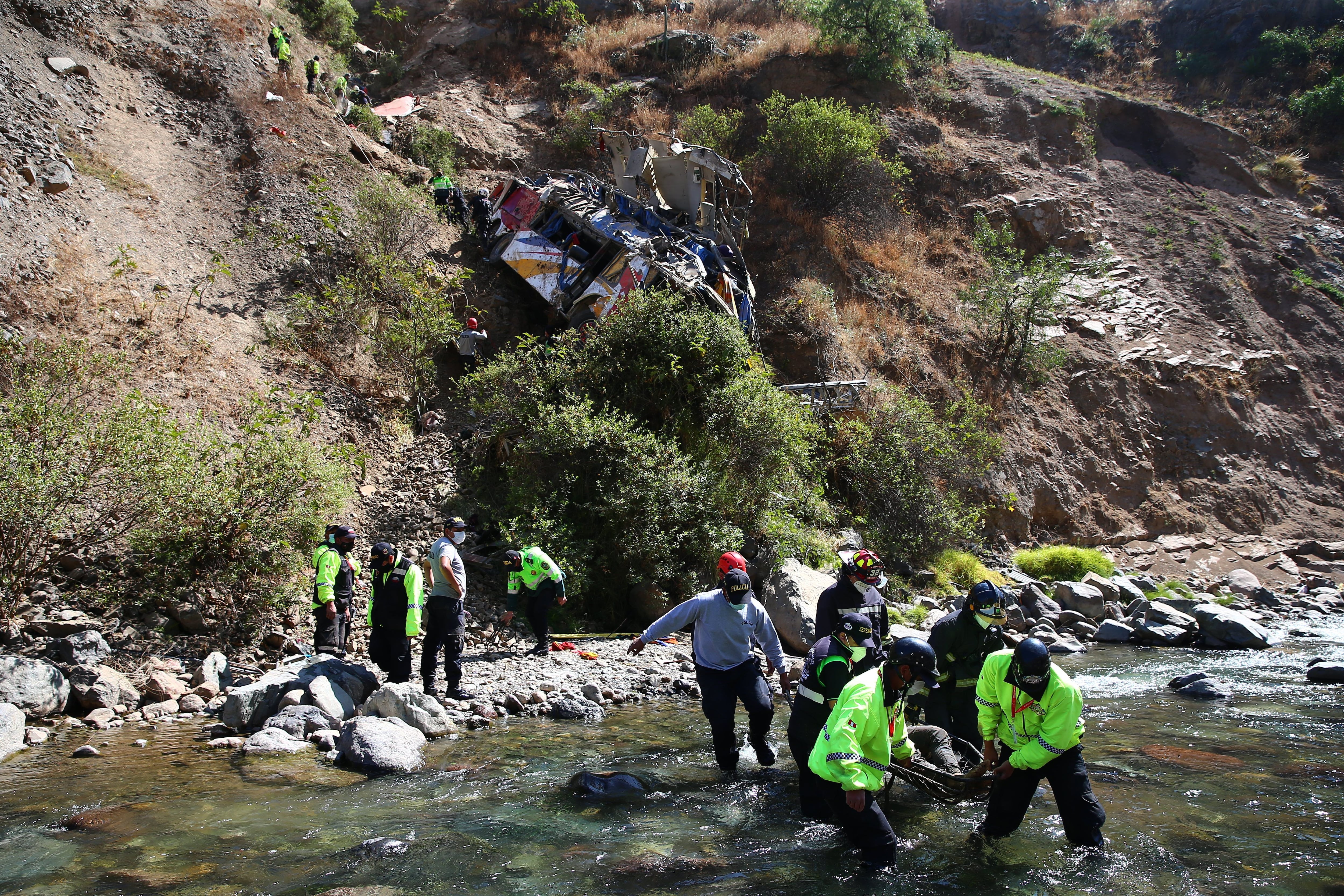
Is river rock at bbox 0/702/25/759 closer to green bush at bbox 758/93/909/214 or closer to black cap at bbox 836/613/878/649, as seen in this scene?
black cap at bbox 836/613/878/649

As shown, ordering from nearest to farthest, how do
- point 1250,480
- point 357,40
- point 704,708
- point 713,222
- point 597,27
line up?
point 704,708 → point 713,222 → point 1250,480 → point 357,40 → point 597,27

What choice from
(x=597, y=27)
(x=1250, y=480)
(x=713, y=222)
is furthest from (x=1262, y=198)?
(x=597, y=27)

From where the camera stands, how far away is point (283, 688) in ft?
23.0

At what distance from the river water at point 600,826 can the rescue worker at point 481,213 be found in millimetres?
15093

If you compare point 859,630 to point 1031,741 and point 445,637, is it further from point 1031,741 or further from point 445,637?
point 445,637

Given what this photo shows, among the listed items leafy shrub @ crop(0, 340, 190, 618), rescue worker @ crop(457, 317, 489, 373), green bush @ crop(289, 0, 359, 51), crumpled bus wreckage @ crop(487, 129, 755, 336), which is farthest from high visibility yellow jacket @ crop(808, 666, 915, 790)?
green bush @ crop(289, 0, 359, 51)

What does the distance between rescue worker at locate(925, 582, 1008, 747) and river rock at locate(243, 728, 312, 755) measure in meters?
5.06

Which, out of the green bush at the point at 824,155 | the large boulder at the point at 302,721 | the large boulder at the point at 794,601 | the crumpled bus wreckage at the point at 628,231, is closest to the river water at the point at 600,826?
the large boulder at the point at 302,721

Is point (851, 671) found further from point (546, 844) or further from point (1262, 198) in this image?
point (1262, 198)

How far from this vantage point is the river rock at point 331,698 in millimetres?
6820

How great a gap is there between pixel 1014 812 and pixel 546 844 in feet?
9.10

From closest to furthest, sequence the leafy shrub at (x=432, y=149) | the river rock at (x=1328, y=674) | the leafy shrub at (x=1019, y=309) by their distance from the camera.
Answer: the river rock at (x=1328, y=674) → the leafy shrub at (x=1019, y=309) → the leafy shrub at (x=432, y=149)

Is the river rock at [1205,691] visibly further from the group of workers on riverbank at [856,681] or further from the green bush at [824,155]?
the green bush at [824,155]

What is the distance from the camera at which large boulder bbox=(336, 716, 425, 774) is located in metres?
5.90
